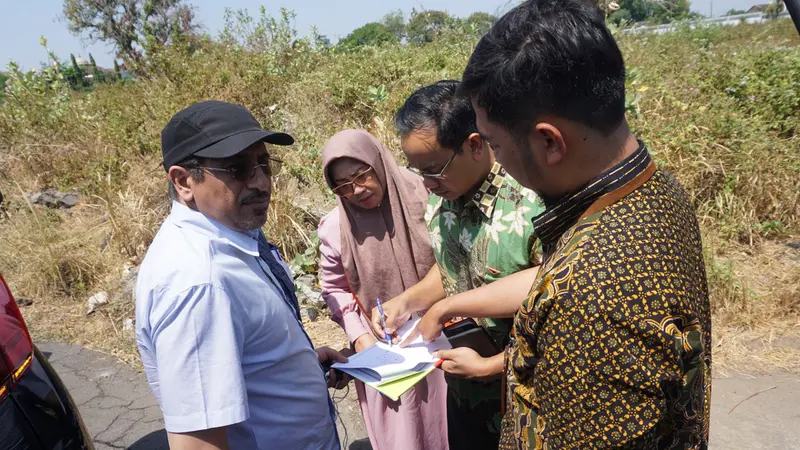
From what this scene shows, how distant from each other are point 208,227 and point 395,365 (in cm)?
79

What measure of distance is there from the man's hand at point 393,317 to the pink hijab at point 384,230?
215 mm

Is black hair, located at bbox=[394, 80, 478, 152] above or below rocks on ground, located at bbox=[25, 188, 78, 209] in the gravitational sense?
above

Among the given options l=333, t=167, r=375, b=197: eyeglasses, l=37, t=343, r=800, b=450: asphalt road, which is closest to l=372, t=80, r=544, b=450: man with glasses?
l=333, t=167, r=375, b=197: eyeglasses

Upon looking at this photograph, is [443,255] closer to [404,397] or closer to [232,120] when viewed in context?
[404,397]

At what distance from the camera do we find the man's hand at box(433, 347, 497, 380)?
66.7 inches

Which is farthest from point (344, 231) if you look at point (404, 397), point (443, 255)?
point (404, 397)

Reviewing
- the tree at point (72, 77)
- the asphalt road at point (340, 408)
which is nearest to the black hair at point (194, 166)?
the asphalt road at point (340, 408)

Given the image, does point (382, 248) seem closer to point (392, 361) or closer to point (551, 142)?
point (392, 361)

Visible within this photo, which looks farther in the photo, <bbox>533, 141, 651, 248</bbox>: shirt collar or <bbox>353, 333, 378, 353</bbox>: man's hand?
<bbox>353, 333, 378, 353</bbox>: man's hand

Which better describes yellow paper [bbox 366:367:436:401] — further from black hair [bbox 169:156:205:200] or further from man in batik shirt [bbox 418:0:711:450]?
black hair [bbox 169:156:205:200]

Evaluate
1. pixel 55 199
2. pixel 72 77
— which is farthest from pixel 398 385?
pixel 72 77

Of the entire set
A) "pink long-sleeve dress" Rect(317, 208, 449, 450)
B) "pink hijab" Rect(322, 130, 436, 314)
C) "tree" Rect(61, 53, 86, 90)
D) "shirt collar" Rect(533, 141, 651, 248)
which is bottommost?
"pink long-sleeve dress" Rect(317, 208, 449, 450)

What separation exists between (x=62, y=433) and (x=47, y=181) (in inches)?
286

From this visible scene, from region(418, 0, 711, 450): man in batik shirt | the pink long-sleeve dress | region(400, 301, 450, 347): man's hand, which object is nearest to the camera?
region(418, 0, 711, 450): man in batik shirt
